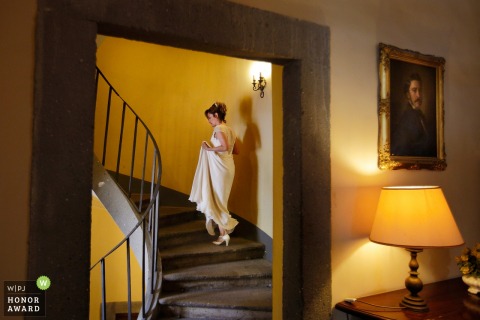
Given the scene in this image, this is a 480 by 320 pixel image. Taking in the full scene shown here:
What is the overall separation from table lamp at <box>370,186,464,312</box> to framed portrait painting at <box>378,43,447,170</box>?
32cm

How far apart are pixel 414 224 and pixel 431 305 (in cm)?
48

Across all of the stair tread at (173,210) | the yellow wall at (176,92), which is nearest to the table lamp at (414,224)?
the yellow wall at (176,92)

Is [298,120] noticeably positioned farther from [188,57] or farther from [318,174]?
[188,57]

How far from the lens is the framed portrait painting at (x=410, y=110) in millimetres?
1962

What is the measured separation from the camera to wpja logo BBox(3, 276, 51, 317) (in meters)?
1.18

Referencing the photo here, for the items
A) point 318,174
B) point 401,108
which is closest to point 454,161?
point 401,108

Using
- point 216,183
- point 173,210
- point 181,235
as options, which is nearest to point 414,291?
point 216,183

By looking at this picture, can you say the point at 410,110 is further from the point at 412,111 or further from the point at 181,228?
the point at 181,228

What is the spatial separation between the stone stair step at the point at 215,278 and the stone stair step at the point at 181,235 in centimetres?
38

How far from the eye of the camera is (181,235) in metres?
3.64

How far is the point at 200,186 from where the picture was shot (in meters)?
3.60

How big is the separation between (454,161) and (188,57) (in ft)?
11.4

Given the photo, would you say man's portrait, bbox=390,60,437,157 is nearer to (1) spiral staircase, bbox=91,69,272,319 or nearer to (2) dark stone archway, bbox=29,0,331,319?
(2) dark stone archway, bbox=29,0,331,319

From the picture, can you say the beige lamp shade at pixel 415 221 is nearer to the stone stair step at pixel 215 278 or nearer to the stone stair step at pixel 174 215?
the stone stair step at pixel 215 278
